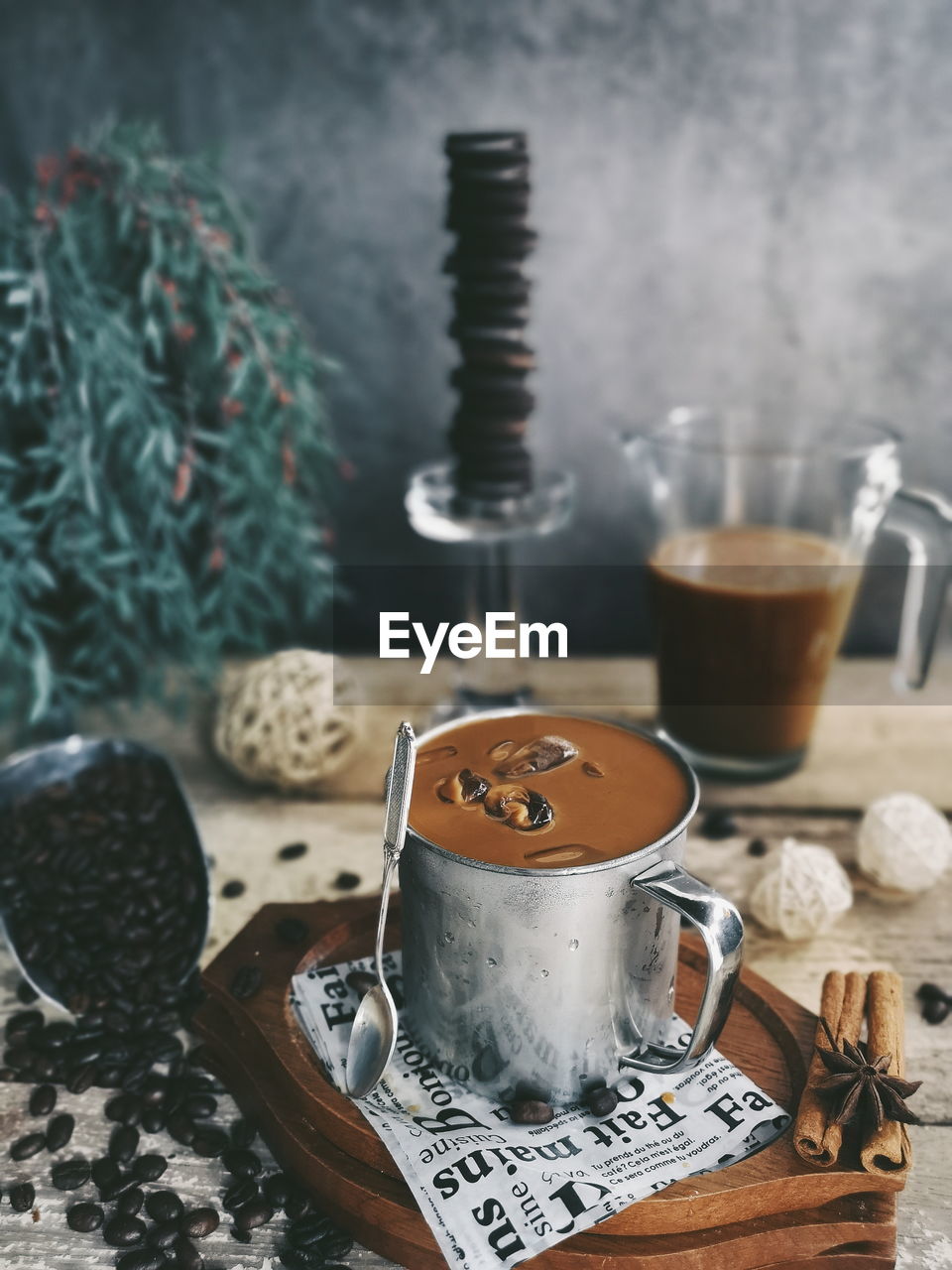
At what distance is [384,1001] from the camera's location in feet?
2.87

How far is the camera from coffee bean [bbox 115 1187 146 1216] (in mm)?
818

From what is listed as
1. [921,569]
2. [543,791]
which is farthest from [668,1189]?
[921,569]

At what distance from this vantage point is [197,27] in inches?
60.5

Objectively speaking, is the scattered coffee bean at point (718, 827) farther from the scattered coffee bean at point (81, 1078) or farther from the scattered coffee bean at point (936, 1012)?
the scattered coffee bean at point (81, 1078)

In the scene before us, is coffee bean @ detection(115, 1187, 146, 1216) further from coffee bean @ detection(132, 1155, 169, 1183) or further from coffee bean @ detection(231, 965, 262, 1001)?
coffee bean @ detection(231, 965, 262, 1001)

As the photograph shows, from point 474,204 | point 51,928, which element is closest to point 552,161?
point 474,204

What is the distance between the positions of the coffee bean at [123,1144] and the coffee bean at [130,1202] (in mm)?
35

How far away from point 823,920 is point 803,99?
3.76 ft

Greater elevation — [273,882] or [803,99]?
[803,99]

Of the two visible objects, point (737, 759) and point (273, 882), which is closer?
point (273, 882)

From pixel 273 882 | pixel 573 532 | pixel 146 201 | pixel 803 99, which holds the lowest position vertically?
pixel 273 882

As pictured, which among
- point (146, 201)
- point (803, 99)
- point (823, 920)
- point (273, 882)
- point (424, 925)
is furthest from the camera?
point (803, 99)

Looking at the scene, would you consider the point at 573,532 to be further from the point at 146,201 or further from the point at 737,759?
the point at 146,201

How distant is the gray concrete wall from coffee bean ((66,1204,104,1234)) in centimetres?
123
